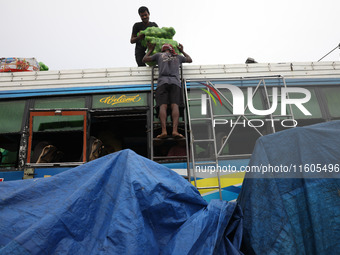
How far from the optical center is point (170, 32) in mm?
5672

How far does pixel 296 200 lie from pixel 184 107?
3.11 metres

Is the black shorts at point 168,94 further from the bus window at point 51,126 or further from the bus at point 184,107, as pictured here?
the bus window at point 51,126

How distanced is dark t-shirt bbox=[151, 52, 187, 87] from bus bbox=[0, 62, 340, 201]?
0.70 ft

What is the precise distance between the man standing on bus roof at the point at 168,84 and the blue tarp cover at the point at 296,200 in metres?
2.29

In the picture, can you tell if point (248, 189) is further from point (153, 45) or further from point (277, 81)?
point (153, 45)

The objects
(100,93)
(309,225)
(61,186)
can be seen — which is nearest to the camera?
(309,225)

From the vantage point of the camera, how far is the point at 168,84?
482 cm

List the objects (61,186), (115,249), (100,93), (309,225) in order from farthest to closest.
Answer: (100,93) → (61,186) → (309,225) → (115,249)

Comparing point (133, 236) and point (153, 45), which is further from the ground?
point (153, 45)

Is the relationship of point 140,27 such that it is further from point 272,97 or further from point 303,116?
point 303,116

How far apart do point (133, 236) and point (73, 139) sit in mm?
4260

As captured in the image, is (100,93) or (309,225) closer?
(309,225)

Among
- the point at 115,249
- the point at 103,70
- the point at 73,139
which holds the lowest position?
the point at 115,249

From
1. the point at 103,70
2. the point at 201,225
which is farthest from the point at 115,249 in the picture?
the point at 103,70
